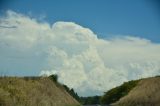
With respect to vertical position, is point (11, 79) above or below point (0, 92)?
above

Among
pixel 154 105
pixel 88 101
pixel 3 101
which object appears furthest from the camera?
pixel 88 101

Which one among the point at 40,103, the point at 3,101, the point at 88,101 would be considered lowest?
the point at 3,101

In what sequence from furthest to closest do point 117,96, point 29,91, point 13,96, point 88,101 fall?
point 88,101 → point 117,96 → point 29,91 → point 13,96

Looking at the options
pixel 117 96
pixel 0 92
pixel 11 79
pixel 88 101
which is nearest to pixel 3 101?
pixel 0 92

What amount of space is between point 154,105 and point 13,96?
1487 cm

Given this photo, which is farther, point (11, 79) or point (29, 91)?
point (29, 91)

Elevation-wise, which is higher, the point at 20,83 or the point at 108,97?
the point at 108,97

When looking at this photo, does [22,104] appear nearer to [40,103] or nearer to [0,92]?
[0,92]

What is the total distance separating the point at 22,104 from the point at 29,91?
6918 millimetres

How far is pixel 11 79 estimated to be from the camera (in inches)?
1342

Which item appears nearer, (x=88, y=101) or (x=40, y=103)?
(x=40, y=103)

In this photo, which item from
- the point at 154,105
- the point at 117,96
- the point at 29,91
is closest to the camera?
the point at 29,91

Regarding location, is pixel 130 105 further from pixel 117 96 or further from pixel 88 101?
pixel 88 101

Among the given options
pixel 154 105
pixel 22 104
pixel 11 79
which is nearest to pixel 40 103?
pixel 11 79
